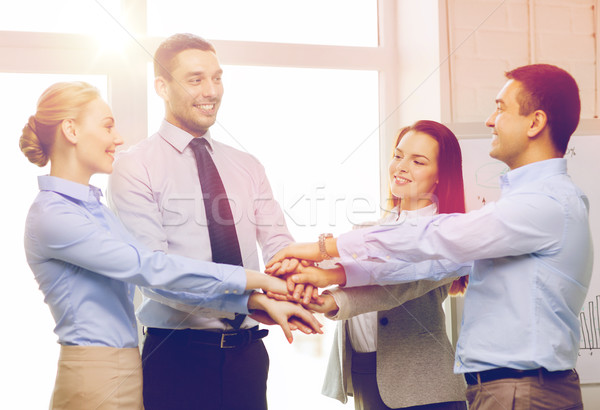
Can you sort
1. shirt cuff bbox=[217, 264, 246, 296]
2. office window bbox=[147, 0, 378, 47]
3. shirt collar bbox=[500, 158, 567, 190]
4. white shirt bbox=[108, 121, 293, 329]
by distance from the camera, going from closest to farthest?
shirt collar bbox=[500, 158, 567, 190] < shirt cuff bbox=[217, 264, 246, 296] < white shirt bbox=[108, 121, 293, 329] < office window bbox=[147, 0, 378, 47]

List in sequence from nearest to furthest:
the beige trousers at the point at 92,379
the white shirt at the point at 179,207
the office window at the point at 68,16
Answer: the beige trousers at the point at 92,379
the white shirt at the point at 179,207
the office window at the point at 68,16

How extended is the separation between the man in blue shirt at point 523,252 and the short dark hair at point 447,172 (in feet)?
1.11

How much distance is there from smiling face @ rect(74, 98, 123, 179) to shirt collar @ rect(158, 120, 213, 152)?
0.99 ft

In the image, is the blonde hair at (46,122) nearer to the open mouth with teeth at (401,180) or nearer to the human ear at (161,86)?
the human ear at (161,86)

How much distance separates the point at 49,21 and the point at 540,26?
2.00 m

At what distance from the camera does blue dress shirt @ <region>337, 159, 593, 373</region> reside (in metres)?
1.44

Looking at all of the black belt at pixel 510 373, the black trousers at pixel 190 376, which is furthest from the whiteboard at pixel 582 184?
the black trousers at pixel 190 376

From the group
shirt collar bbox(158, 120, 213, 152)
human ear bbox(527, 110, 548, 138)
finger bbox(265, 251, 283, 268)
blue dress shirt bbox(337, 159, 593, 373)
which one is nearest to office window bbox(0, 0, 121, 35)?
shirt collar bbox(158, 120, 213, 152)

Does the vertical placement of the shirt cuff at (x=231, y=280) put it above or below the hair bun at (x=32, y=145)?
below

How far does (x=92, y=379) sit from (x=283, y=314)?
0.61 meters

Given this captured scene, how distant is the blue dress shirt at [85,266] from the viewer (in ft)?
4.77

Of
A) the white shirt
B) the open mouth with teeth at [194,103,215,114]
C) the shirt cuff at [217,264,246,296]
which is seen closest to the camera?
the shirt cuff at [217,264,246,296]

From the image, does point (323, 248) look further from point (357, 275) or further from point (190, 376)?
point (190, 376)

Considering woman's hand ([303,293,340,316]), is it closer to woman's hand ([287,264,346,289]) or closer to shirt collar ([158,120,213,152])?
woman's hand ([287,264,346,289])
